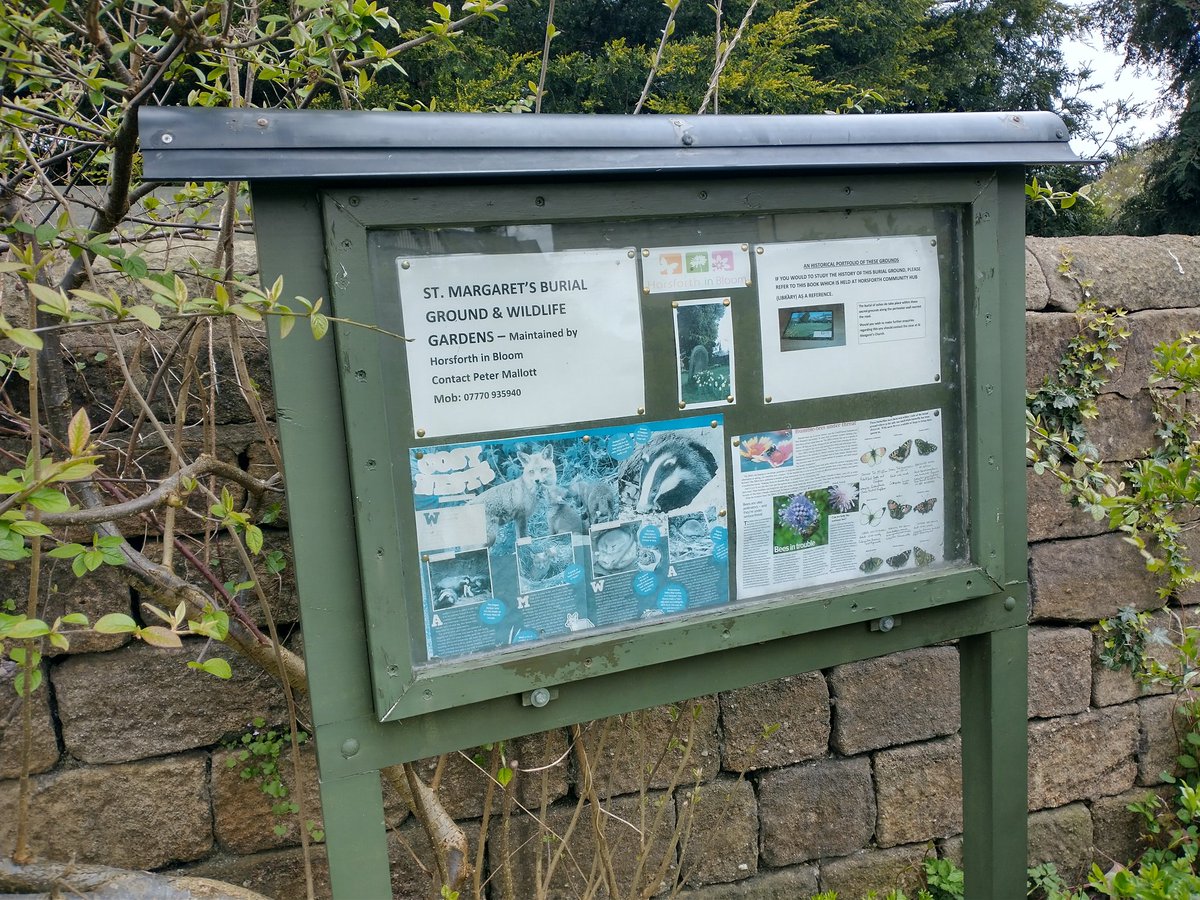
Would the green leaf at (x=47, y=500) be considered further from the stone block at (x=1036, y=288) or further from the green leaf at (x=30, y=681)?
the stone block at (x=1036, y=288)

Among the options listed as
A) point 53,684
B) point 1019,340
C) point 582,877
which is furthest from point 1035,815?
point 53,684

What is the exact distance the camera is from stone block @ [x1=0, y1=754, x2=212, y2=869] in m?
2.13

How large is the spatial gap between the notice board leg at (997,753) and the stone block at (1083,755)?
1018mm

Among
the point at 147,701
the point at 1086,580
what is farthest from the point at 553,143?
the point at 1086,580

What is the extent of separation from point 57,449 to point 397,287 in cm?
104

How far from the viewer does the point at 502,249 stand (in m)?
1.48

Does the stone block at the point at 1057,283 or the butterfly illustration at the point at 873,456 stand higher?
the stone block at the point at 1057,283

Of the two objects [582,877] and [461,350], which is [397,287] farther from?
[582,877]

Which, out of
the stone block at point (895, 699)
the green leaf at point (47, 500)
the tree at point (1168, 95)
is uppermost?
the tree at point (1168, 95)

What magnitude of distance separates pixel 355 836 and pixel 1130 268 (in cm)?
281

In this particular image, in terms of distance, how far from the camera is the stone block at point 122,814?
213 centimetres

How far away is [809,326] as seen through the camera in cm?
174

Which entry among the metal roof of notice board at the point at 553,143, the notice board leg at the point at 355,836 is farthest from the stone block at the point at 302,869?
the metal roof of notice board at the point at 553,143

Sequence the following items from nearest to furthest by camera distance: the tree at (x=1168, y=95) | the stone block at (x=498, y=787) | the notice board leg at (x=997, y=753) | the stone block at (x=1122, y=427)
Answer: the notice board leg at (x=997, y=753), the stone block at (x=498, y=787), the stone block at (x=1122, y=427), the tree at (x=1168, y=95)
